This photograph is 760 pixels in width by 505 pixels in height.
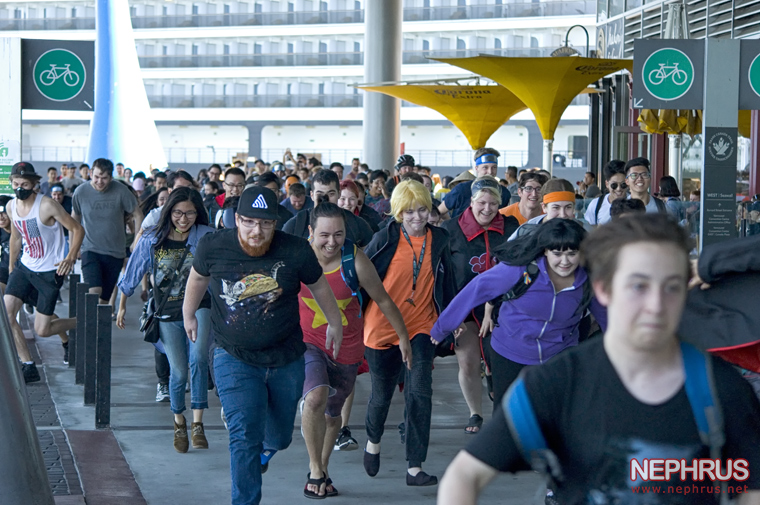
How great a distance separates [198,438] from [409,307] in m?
1.84

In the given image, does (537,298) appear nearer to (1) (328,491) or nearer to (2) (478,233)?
(1) (328,491)

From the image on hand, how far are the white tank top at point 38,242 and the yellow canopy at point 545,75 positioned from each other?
378 inches

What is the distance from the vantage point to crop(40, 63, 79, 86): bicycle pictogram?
10391mm

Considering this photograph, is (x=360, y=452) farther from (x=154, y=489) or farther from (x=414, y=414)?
(x=154, y=489)

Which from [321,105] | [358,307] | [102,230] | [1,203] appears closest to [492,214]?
[358,307]

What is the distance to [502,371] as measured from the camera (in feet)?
19.8

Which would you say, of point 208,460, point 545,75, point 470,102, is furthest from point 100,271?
point 470,102

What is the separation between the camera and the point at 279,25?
6600cm

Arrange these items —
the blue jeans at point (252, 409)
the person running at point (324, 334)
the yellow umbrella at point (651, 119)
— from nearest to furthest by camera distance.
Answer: the blue jeans at point (252, 409), the person running at point (324, 334), the yellow umbrella at point (651, 119)

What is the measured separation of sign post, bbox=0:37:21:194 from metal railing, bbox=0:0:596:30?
52.1m

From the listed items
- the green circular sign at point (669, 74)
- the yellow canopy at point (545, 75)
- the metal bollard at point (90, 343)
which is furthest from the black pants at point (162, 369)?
the yellow canopy at point (545, 75)

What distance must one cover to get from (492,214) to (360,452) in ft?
6.27

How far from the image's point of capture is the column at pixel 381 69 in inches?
1192

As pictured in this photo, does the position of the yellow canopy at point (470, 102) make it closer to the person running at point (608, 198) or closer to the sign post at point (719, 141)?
the person running at point (608, 198)
